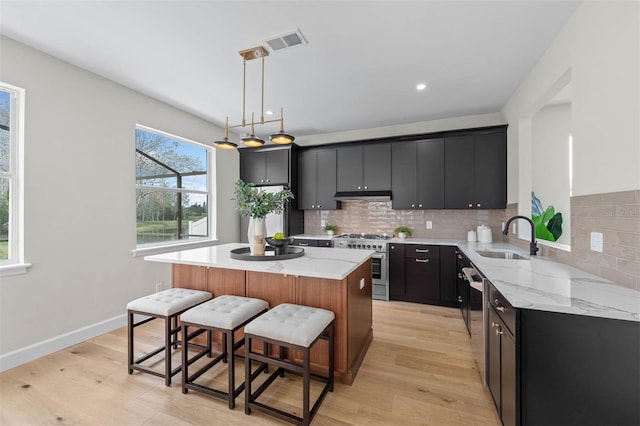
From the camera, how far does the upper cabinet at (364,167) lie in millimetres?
4258

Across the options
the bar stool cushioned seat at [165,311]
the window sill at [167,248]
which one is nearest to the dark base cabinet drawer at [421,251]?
the bar stool cushioned seat at [165,311]

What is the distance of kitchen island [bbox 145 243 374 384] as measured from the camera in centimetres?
200

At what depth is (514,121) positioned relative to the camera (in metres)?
3.25

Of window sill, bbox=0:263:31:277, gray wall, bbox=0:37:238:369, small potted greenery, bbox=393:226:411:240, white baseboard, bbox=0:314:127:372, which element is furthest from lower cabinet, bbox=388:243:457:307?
window sill, bbox=0:263:31:277

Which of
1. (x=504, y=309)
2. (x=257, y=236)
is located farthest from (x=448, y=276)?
(x=257, y=236)

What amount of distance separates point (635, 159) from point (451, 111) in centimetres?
271

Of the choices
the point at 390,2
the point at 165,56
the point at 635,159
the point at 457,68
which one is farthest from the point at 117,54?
the point at 635,159

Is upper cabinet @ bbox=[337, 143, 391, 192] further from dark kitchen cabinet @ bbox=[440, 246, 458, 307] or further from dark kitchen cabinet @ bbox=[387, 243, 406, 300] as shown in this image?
dark kitchen cabinet @ bbox=[440, 246, 458, 307]

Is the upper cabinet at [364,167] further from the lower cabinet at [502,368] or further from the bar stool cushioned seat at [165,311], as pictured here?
the bar stool cushioned seat at [165,311]

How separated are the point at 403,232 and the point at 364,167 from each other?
1.23 metres

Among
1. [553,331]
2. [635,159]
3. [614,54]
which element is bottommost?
[553,331]

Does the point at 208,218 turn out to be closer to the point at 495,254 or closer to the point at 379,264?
the point at 379,264

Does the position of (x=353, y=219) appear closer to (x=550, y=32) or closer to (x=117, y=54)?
(x=550, y=32)

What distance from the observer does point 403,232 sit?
4262mm
